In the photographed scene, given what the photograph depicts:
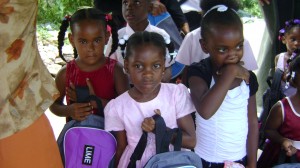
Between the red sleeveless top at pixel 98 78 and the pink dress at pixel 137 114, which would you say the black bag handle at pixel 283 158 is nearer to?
the pink dress at pixel 137 114

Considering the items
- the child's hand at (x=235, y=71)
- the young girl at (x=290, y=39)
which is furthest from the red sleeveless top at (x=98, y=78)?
the young girl at (x=290, y=39)

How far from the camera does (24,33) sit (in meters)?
1.63

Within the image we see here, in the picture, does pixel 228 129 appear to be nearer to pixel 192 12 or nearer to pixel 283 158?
pixel 283 158

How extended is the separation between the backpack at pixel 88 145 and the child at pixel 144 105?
5cm

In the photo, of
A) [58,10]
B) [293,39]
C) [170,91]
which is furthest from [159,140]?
[58,10]

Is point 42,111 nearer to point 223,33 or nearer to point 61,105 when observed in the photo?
point 61,105

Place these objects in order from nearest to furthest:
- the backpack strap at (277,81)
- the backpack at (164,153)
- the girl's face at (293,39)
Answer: the backpack at (164,153) < the backpack strap at (277,81) < the girl's face at (293,39)

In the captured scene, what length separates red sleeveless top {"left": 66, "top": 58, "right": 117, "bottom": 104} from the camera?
2238 mm

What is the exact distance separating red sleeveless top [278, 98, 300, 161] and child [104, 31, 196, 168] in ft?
2.03

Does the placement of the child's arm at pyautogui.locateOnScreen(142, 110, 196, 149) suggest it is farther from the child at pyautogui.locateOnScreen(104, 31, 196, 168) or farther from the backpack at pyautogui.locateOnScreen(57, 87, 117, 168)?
the backpack at pyautogui.locateOnScreen(57, 87, 117, 168)

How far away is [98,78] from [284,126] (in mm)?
1045

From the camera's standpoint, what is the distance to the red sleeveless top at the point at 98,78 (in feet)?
7.34

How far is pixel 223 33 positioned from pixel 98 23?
67 cm

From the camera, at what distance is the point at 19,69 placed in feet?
5.35
